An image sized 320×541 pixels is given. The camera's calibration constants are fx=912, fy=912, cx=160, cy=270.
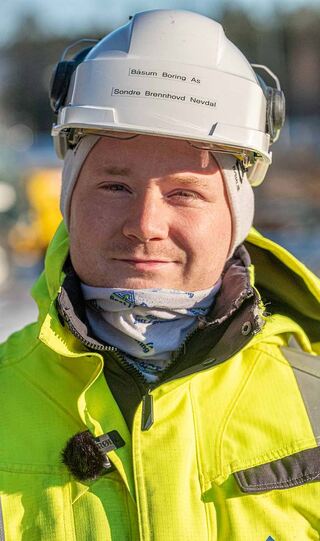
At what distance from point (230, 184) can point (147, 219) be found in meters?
0.29

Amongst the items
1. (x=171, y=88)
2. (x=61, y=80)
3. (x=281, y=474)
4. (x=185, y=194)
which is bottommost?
(x=281, y=474)

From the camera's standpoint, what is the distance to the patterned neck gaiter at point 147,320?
2.25 meters

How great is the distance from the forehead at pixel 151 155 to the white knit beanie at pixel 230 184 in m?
0.07

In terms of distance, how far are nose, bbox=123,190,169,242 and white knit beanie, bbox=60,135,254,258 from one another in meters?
0.22

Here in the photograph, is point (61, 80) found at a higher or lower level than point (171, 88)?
higher

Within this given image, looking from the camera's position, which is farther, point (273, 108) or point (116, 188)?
point (273, 108)

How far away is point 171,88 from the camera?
7.55 feet

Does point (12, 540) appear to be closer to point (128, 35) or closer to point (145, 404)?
point (145, 404)

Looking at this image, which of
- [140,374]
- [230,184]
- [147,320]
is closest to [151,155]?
[230,184]

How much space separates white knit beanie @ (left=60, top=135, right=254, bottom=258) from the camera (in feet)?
7.77

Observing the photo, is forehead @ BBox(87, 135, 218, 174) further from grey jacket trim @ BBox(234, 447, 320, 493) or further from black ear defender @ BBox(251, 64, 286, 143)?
grey jacket trim @ BBox(234, 447, 320, 493)

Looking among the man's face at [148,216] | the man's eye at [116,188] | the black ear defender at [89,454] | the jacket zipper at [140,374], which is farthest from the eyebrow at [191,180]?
the black ear defender at [89,454]

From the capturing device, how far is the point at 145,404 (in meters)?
2.17

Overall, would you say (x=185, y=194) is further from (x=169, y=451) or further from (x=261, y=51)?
(x=261, y=51)
